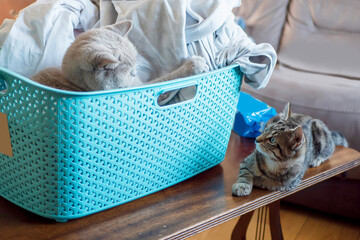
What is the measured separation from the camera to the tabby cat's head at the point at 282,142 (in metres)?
0.91

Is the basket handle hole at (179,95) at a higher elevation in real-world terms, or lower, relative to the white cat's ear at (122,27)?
lower

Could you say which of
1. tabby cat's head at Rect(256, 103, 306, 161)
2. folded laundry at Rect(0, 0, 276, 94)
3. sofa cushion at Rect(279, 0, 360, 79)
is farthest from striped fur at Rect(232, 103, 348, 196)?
sofa cushion at Rect(279, 0, 360, 79)

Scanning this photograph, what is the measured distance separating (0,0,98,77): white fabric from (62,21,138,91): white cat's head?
0.14m

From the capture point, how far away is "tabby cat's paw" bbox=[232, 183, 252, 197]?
838 millimetres

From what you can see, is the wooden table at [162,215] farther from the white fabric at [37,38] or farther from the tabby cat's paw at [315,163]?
the white fabric at [37,38]

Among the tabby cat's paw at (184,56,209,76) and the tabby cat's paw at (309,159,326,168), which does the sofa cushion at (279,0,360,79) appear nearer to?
the tabby cat's paw at (309,159,326,168)

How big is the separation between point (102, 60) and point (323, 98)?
1062 millimetres

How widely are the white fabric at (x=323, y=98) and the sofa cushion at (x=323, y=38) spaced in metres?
0.11

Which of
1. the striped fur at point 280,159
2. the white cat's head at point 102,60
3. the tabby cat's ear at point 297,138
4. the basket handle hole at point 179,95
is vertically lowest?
the striped fur at point 280,159

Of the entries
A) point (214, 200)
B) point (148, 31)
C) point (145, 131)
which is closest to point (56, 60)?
point (148, 31)

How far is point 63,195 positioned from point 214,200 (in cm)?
30

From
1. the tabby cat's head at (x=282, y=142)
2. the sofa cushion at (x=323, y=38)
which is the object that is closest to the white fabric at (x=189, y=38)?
the tabby cat's head at (x=282, y=142)

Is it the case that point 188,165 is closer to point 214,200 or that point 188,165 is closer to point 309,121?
point 214,200

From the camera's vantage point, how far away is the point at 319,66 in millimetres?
1938
